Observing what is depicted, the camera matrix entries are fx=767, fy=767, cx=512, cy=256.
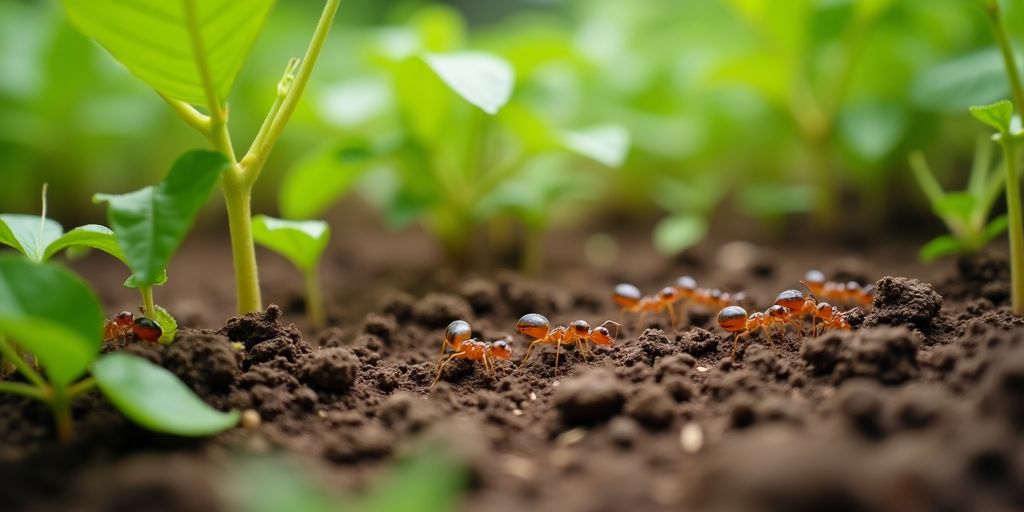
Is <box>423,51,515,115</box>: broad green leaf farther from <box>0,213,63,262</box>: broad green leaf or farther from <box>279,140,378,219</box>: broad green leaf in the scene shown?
<box>0,213,63,262</box>: broad green leaf

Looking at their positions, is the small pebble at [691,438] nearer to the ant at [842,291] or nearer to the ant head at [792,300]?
the ant head at [792,300]

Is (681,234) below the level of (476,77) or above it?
above

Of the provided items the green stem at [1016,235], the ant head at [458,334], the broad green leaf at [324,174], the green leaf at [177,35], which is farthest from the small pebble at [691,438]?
the broad green leaf at [324,174]

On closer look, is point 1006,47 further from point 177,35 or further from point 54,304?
point 54,304

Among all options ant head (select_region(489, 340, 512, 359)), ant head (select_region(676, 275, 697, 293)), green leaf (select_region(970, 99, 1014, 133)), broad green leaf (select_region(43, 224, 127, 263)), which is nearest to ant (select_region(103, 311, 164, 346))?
broad green leaf (select_region(43, 224, 127, 263))

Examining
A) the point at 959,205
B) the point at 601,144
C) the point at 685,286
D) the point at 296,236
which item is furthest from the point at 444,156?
the point at 959,205

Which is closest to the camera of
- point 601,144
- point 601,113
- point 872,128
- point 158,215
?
point 158,215

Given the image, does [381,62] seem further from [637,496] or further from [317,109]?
[637,496]

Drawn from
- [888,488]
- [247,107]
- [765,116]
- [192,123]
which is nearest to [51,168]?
[247,107]
